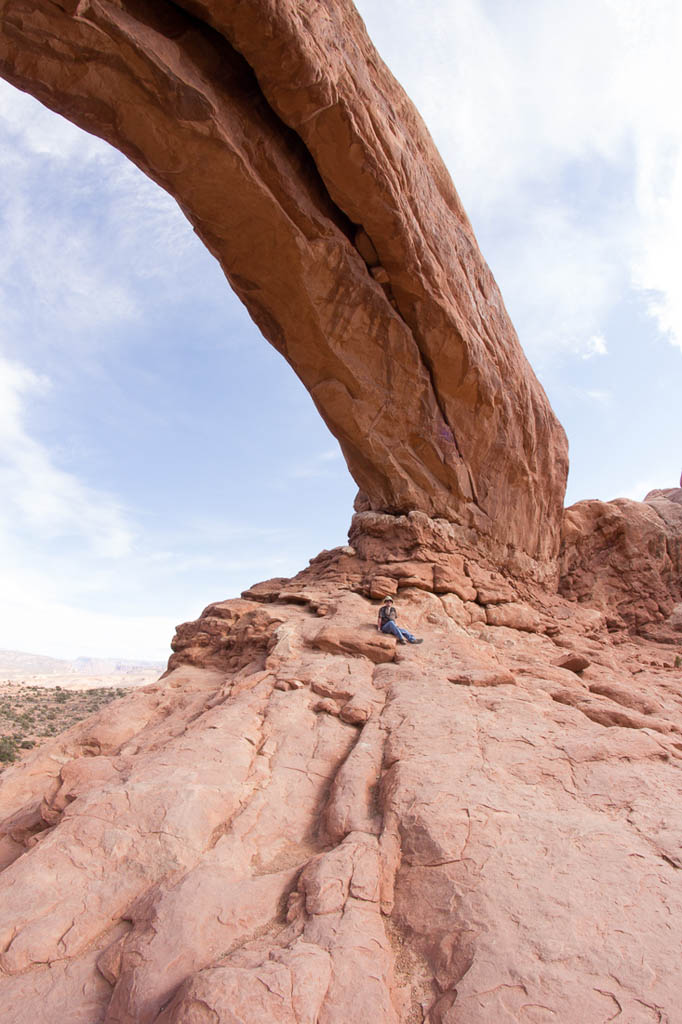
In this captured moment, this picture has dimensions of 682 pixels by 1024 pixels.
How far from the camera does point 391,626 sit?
836 centimetres

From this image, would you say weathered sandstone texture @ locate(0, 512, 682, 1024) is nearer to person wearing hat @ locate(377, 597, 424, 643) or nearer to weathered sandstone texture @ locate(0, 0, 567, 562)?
person wearing hat @ locate(377, 597, 424, 643)

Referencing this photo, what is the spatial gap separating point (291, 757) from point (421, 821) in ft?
5.50

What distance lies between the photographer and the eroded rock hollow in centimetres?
312

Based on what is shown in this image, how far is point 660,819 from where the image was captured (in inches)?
169

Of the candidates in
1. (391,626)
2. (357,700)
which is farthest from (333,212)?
(357,700)

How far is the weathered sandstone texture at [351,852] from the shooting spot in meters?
2.90

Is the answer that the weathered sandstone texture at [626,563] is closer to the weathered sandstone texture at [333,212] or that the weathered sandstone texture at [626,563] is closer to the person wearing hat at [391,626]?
the weathered sandstone texture at [333,212]

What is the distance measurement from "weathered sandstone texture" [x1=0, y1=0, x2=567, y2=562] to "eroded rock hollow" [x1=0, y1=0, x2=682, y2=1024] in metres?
Answer: 0.05

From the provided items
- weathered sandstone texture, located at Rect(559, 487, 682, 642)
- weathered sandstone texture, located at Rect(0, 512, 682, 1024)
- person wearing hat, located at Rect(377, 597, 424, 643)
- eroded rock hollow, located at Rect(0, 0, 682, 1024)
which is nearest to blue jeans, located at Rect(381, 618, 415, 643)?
person wearing hat, located at Rect(377, 597, 424, 643)

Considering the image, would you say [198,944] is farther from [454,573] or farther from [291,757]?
[454,573]

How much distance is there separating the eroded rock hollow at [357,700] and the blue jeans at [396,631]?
0.42 metres

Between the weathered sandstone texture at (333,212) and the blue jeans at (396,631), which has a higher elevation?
the weathered sandstone texture at (333,212)

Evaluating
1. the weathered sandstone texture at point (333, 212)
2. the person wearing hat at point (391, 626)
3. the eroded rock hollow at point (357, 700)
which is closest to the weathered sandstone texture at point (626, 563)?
the eroded rock hollow at point (357, 700)

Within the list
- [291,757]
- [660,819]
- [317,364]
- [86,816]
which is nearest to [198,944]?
[86,816]
